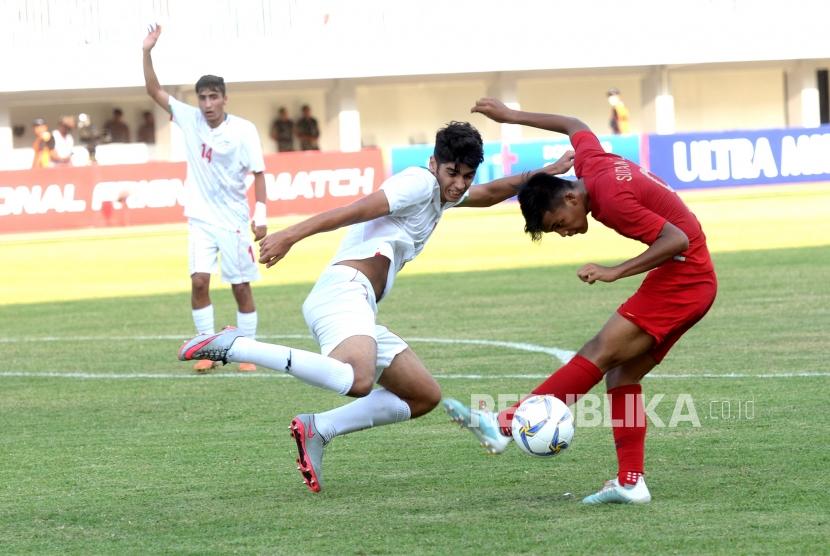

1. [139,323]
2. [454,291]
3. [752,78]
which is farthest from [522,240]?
[752,78]

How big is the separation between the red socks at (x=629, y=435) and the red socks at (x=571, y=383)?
17 centimetres

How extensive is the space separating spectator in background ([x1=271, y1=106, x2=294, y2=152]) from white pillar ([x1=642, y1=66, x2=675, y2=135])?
11.8 meters

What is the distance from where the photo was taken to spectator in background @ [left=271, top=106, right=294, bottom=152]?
142 ft

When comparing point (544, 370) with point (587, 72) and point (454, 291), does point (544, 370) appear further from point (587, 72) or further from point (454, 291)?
point (587, 72)

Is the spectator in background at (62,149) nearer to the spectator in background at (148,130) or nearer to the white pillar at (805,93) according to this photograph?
the spectator in background at (148,130)

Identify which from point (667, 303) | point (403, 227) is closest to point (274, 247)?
point (403, 227)

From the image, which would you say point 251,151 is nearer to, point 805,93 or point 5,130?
point 5,130

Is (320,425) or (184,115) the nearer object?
(320,425)

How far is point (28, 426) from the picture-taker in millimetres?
8664

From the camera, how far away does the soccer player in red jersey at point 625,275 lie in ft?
20.1

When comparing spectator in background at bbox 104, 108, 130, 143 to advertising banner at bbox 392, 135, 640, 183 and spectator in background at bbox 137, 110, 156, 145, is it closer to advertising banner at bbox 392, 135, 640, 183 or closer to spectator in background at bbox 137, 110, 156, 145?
spectator in background at bbox 137, 110, 156, 145

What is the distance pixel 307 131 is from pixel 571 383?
36.9 meters

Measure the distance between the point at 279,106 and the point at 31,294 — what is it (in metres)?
28.3

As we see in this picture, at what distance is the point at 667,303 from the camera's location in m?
6.29
